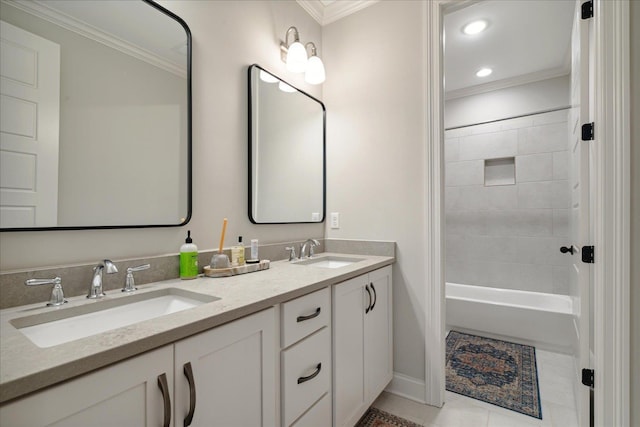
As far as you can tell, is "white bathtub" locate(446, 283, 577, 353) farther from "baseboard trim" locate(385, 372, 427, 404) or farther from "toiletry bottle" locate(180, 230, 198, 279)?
"toiletry bottle" locate(180, 230, 198, 279)

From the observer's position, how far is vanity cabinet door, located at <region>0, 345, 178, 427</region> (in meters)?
0.53

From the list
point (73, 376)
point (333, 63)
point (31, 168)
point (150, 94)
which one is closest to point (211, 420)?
point (73, 376)

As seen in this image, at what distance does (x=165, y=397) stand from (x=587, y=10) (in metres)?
2.20

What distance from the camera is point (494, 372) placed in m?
2.15

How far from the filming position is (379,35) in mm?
2057

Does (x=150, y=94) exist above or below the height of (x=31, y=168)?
above

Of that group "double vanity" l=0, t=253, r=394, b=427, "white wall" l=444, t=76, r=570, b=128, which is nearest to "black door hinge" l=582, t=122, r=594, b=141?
"double vanity" l=0, t=253, r=394, b=427

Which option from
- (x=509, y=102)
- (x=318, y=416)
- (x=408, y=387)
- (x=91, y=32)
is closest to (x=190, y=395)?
(x=318, y=416)

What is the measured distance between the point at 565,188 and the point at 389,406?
2752 mm

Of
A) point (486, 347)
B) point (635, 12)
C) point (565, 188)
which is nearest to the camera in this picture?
point (635, 12)

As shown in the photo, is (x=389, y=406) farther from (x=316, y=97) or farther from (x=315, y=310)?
(x=316, y=97)

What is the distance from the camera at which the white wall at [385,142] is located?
1.89 meters

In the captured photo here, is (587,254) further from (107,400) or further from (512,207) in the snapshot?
(512,207)

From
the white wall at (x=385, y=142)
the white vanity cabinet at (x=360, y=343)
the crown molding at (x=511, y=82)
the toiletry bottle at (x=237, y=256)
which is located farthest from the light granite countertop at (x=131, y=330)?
the crown molding at (x=511, y=82)
